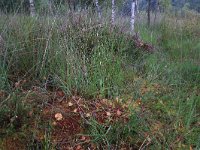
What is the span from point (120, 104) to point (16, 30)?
5.57ft

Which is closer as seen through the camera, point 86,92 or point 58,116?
point 58,116

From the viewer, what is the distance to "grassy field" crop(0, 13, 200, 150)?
273cm

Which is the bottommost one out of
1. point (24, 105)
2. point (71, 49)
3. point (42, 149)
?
point (42, 149)

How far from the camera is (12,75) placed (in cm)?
336

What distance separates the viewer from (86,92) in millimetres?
3361

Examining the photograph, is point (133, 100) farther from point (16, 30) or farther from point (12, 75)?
point (16, 30)

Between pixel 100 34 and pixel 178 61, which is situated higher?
pixel 100 34

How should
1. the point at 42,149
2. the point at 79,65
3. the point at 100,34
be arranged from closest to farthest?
the point at 42,149 < the point at 79,65 < the point at 100,34

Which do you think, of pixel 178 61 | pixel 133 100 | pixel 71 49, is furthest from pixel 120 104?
pixel 178 61

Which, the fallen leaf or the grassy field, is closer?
the grassy field

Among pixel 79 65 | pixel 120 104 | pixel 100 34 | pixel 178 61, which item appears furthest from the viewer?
pixel 178 61

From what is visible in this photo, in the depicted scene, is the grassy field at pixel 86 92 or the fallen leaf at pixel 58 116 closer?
the grassy field at pixel 86 92

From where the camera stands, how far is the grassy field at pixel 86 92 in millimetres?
2730

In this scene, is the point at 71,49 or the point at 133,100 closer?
the point at 133,100
